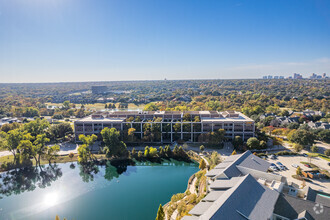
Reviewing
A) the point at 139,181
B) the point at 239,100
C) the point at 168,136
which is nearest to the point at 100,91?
the point at 239,100

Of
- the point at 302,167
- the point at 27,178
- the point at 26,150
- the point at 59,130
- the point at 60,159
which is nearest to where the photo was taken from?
the point at 302,167

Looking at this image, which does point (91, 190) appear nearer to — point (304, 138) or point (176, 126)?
point (176, 126)

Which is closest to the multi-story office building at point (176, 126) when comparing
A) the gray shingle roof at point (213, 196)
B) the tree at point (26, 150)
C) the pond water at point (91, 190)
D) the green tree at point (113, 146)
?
the green tree at point (113, 146)

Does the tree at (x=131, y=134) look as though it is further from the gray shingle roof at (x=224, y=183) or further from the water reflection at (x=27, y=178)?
the gray shingle roof at (x=224, y=183)

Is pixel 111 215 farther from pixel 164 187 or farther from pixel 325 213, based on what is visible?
pixel 325 213

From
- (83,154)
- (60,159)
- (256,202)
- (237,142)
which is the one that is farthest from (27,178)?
(237,142)

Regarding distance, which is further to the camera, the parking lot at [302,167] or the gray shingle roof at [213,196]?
the parking lot at [302,167]
